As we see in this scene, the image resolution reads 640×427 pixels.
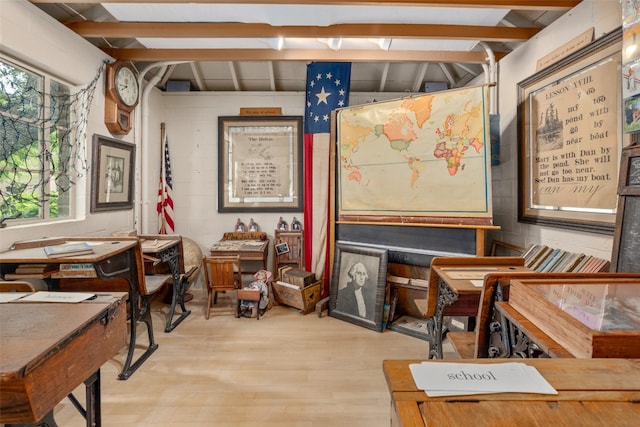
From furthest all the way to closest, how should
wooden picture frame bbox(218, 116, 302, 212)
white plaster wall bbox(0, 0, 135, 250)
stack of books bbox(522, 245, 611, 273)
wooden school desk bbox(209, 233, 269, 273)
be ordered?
wooden picture frame bbox(218, 116, 302, 212) → wooden school desk bbox(209, 233, 269, 273) → white plaster wall bbox(0, 0, 135, 250) → stack of books bbox(522, 245, 611, 273)

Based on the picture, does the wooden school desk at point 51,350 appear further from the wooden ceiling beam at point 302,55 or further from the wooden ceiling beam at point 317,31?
the wooden ceiling beam at point 302,55

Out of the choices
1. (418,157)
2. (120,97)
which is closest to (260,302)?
(418,157)

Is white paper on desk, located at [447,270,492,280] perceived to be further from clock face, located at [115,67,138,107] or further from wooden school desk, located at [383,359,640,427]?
clock face, located at [115,67,138,107]

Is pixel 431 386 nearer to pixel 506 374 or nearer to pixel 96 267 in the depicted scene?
pixel 506 374

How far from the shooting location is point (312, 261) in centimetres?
390

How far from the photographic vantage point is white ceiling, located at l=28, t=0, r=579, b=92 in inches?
104

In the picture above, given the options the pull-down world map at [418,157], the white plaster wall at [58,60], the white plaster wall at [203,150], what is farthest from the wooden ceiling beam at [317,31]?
the white plaster wall at [203,150]

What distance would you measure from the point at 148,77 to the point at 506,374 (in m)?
4.78

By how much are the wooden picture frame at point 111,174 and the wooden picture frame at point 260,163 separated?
1.12 m

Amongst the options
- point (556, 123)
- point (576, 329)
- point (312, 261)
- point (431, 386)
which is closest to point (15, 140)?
point (312, 261)

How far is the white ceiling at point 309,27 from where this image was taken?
2.65 m

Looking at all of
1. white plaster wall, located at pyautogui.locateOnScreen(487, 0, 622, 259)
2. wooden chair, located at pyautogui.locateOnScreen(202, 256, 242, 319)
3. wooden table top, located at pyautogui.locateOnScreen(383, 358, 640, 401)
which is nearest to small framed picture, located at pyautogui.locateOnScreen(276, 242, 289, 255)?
wooden chair, located at pyautogui.locateOnScreen(202, 256, 242, 319)

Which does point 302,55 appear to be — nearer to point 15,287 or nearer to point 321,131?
point 321,131

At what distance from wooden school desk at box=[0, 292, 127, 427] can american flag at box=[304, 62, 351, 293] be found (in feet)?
8.56
